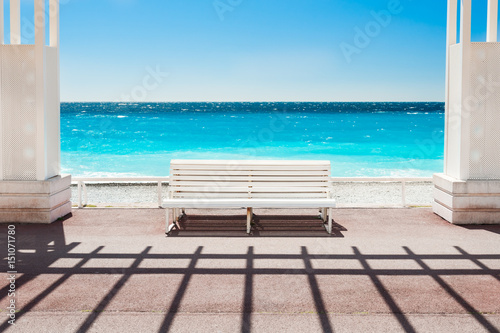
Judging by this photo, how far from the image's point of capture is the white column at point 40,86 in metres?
5.64

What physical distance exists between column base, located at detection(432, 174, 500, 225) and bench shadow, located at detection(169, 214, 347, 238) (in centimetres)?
154

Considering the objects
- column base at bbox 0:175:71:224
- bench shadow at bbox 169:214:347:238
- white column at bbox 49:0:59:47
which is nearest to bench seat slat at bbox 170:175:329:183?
bench shadow at bbox 169:214:347:238

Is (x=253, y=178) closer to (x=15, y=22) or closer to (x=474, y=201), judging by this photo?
(x=474, y=201)

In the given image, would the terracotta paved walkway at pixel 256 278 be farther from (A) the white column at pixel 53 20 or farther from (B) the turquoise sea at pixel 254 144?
(B) the turquoise sea at pixel 254 144

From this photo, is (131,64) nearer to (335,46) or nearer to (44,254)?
(335,46)

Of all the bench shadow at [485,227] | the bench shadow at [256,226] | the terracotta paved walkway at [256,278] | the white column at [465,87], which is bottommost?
the terracotta paved walkway at [256,278]

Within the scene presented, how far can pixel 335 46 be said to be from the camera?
66.1 metres

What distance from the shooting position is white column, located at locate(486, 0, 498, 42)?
19.0 ft

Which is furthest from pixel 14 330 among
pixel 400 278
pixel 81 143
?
pixel 81 143

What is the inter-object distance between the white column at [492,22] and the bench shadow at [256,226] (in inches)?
126

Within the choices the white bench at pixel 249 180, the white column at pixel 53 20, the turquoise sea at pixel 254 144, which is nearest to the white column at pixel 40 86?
the white column at pixel 53 20

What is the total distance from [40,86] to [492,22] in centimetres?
601

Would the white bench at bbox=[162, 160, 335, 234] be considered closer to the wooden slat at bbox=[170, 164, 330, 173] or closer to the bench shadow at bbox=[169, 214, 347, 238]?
the wooden slat at bbox=[170, 164, 330, 173]

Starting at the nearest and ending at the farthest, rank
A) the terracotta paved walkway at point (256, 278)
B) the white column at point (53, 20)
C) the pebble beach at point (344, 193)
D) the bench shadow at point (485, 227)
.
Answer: the terracotta paved walkway at point (256, 278) < the bench shadow at point (485, 227) < the white column at point (53, 20) < the pebble beach at point (344, 193)
